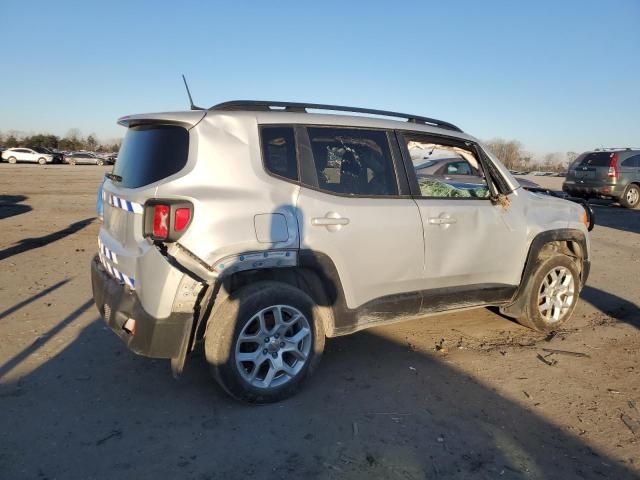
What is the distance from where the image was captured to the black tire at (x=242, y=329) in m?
3.09

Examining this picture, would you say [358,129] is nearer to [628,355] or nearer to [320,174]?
[320,174]

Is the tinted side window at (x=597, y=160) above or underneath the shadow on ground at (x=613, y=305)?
above

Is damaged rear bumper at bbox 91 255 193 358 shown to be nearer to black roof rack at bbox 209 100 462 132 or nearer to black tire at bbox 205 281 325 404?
black tire at bbox 205 281 325 404

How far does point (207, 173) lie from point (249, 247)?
1.73ft

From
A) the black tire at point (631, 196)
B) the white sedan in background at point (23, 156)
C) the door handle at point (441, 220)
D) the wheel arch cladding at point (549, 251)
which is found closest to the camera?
the door handle at point (441, 220)

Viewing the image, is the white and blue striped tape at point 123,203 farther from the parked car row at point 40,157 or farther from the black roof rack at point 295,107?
the parked car row at point 40,157

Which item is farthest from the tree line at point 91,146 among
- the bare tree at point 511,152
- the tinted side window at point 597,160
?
the tinted side window at point 597,160

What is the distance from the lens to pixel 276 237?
3162 mm

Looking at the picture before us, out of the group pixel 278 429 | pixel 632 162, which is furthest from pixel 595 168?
pixel 278 429

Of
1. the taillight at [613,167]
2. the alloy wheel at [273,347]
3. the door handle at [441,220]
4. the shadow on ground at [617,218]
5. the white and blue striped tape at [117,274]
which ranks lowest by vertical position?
the shadow on ground at [617,218]

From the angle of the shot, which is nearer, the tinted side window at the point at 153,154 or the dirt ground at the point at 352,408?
the dirt ground at the point at 352,408

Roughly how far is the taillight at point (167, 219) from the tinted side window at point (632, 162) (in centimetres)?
1669

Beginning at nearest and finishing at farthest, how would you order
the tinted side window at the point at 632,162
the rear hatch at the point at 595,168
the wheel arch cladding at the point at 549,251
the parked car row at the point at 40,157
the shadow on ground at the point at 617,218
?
the wheel arch cladding at the point at 549,251 < the shadow on ground at the point at 617,218 < the rear hatch at the point at 595,168 < the tinted side window at the point at 632,162 < the parked car row at the point at 40,157

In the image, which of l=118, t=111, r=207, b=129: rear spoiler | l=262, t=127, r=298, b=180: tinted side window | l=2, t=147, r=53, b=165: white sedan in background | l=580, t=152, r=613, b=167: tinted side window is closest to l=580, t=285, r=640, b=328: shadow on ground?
l=262, t=127, r=298, b=180: tinted side window
